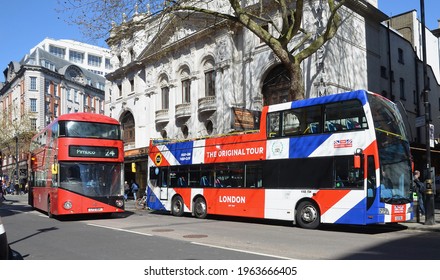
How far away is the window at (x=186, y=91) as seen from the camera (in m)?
35.3

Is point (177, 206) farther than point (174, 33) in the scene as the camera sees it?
No

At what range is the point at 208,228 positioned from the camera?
48.8 feet

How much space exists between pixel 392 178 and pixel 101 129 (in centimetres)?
1135

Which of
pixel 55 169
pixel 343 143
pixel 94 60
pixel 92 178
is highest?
pixel 94 60

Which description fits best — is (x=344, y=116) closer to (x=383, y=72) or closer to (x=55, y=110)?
(x=383, y=72)

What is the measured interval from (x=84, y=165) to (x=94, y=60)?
11147 centimetres

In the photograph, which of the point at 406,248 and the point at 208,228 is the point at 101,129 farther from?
the point at 406,248

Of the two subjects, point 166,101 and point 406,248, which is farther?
point 166,101

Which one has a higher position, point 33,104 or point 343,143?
point 33,104

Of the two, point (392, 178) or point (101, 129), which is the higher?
point (101, 129)

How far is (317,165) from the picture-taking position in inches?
567

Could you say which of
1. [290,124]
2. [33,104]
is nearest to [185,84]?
[290,124]

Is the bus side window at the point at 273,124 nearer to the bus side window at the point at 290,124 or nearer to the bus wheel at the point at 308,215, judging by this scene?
the bus side window at the point at 290,124
